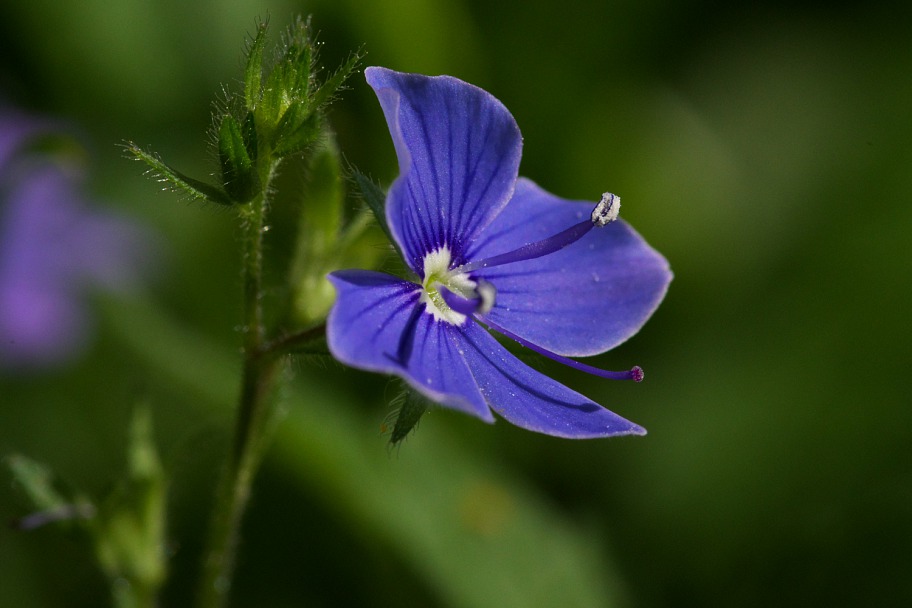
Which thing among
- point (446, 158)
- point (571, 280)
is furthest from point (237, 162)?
point (571, 280)

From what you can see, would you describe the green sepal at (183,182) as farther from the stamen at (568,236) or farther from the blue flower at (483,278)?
the stamen at (568,236)

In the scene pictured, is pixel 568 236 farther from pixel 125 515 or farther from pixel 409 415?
pixel 125 515

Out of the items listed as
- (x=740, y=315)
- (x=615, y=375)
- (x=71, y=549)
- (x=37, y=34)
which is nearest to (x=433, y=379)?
(x=615, y=375)

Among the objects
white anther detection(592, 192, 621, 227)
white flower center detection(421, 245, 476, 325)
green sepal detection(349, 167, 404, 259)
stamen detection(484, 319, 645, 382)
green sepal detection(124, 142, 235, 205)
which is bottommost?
white flower center detection(421, 245, 476, 325)

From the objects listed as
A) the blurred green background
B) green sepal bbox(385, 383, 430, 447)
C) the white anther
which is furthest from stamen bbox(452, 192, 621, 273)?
the blurred green background

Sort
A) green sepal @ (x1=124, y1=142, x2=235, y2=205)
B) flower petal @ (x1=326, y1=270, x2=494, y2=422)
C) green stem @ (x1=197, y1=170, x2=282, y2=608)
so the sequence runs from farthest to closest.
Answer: green stem @ (x1=197, y1=170, x2=282, y2=608), green sepal @ (x1=124, y1=142, x2=235, y2=205), flower petal @ (x1=326, y1=270, x2=494, y2=422)

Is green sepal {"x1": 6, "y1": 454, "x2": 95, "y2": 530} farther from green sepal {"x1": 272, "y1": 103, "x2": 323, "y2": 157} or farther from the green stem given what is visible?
green sepal {"x1": 272, "y1": 103, "x2": 323, "y2": 157}

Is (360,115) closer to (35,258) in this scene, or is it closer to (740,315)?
(35,258)

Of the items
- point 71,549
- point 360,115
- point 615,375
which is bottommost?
point 71,549
